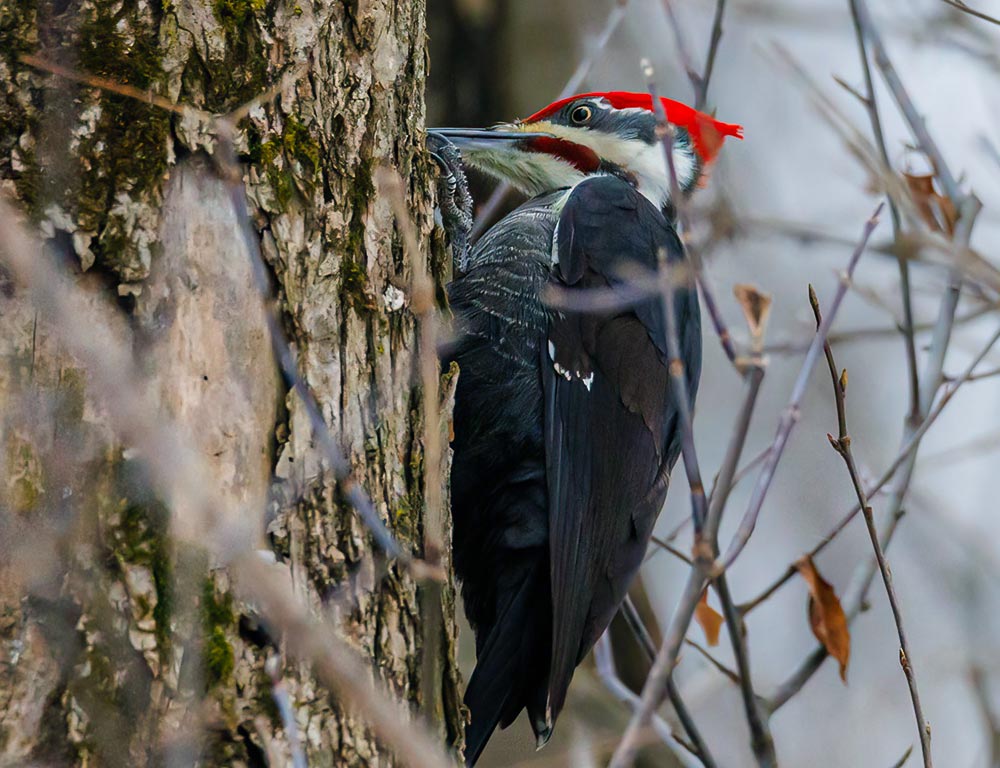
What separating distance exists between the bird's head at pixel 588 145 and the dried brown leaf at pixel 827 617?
1.45 m

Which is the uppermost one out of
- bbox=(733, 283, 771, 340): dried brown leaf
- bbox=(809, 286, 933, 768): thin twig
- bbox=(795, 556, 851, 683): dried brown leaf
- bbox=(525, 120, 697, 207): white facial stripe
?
bbox=(733, 283, 771, 340): dried brown leaf

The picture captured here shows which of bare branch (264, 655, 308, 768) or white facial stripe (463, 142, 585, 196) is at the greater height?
white facial stripe (463, 142, 585, 196)

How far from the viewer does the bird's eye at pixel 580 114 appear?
334 centimetres

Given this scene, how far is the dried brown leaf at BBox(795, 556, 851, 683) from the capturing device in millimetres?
2137

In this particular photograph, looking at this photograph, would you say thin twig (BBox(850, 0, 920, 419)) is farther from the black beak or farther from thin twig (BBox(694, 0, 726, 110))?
the black beak

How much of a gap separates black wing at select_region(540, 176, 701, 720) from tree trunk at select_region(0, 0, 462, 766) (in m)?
0.55

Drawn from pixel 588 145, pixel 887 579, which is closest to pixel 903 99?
pixel 887 579

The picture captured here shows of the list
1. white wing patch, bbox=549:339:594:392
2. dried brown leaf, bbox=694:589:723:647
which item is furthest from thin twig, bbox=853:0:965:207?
dried brown leaf, bbox=694:589:723:647

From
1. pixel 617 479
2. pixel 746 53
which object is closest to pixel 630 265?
pixel 617 479

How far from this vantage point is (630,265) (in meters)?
2.70

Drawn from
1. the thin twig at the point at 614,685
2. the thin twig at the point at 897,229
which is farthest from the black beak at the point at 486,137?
the thin twig at the point at 614,685

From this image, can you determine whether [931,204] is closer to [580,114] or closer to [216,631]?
[580,114]

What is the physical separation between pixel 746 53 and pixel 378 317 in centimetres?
548

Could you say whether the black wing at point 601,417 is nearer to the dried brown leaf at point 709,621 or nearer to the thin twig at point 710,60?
the dried brown leaf at point 709,621
